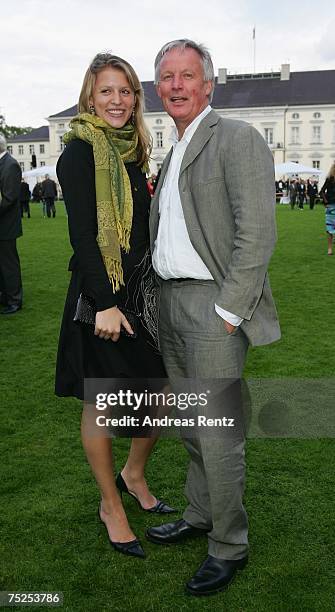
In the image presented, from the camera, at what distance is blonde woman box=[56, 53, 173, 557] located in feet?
8.09

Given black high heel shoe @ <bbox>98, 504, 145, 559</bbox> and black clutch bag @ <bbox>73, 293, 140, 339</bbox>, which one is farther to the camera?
black high heel shoe @ <bbox>98, 504, 145, 559</bbox>

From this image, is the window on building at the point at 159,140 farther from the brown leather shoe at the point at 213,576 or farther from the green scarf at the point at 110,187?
the brown leather shoe at the point at 213,576

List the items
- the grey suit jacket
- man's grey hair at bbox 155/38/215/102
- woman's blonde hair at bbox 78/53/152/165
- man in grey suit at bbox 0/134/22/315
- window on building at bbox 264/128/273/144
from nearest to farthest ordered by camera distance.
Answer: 1. the grey suit jacket
2. man's grey hair at bbox 155/38/215/102
3. woman's blonde hair at bbox 78/53/152/165
4. man in grey suit at bbox 0/134/22/315
5. window on building at bbox 264/128/273/144

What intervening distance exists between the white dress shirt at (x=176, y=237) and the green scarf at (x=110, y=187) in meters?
0.15

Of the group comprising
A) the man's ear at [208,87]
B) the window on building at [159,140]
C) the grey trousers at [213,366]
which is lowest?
the grey trousers at [213,366]

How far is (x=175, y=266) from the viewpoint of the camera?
244 centimetres

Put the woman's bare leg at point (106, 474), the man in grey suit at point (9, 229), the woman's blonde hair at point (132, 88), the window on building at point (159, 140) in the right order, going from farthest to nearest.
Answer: the window on building at point (159, 140)
the man in grey suit at point (9, 229)
the woman's bare leg at point (106, 474)
the woman's blonde hair at point (132, 88)

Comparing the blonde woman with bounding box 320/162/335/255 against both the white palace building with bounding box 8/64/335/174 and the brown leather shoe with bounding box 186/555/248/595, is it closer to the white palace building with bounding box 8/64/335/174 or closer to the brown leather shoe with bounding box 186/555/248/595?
the brown leather shoe with bounding box 186/555/248/595

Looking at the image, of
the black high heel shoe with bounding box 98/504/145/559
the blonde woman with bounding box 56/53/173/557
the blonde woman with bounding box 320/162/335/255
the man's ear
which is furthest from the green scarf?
the blonde woman with bounding box 320/162/335/255

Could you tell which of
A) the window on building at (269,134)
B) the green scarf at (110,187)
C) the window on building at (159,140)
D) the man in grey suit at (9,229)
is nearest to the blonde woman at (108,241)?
the green scarf at (110,187)

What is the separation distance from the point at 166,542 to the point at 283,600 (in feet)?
1.99

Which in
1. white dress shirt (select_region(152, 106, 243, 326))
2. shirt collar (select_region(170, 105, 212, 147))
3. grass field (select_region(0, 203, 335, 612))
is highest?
shirt collar (select_region(170, 105, 212, 147))

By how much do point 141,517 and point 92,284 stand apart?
4.17 ft

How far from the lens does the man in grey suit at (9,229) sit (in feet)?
22.6
